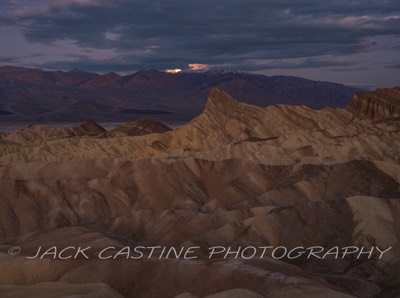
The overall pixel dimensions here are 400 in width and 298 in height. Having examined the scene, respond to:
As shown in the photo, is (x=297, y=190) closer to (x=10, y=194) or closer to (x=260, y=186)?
(x=260, y=186)

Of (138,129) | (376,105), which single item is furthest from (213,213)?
(138,129)

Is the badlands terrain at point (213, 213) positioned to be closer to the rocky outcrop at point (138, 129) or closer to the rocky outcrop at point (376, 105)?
the rocky outcrop at point (376, 105)

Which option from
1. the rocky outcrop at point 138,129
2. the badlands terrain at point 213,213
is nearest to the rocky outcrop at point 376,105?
the badlands terrain at point 213,213

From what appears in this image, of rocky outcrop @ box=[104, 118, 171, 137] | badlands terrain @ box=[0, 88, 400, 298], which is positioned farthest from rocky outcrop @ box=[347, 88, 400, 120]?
rocky outcrop @ box=[104, 118, 171, 137]

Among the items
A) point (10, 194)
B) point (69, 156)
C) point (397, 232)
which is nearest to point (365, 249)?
point (397, 232)

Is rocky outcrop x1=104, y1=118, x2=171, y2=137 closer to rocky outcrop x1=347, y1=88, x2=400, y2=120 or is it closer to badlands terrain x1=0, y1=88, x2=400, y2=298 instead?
badlands terrain x1=0, y1=88, x2=400, y2=298

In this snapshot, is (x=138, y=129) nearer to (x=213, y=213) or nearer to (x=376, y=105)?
(x=376, y=105)
